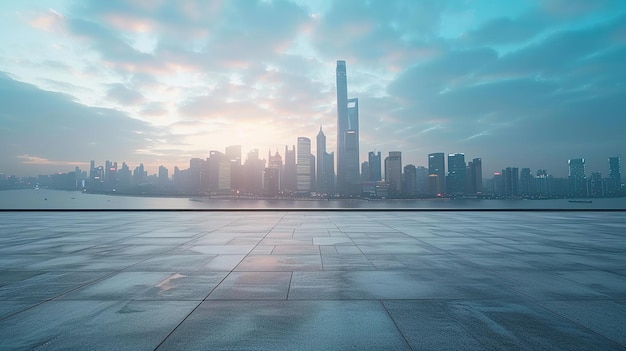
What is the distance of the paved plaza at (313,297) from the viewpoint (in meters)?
3.95

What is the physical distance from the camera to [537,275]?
6.79m

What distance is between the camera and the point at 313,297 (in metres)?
5.47

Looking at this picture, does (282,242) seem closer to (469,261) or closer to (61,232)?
(469,261)

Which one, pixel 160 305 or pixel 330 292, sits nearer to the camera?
pixel 160 305

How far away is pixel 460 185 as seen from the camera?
187 m

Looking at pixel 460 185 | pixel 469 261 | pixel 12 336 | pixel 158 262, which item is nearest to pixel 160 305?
pixel 12 336

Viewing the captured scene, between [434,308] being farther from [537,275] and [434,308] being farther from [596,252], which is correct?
[596,252]

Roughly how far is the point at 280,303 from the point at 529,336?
3774 mm

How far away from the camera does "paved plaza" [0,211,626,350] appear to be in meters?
3.95

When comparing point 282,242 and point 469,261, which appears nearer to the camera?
point 469,261

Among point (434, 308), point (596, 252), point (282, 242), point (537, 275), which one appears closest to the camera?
point (434, 308)

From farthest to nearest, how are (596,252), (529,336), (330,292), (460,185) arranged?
(460,185), (596,252), (330,292), (529,336)

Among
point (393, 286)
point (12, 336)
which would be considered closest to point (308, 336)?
point (393, 286)

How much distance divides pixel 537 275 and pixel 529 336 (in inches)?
143
